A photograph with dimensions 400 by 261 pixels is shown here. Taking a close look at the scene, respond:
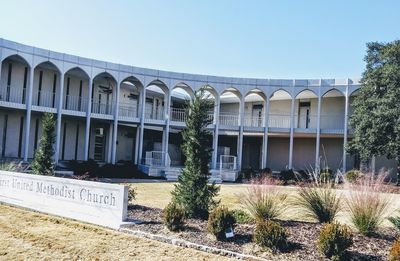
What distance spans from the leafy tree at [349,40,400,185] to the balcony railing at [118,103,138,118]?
14764mm

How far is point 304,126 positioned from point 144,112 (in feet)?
38.1

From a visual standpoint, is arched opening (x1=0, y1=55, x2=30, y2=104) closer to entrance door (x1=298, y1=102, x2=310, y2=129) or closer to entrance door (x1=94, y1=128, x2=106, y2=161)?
entrance door (x1=94, y1=128, x2=106, y2=161)

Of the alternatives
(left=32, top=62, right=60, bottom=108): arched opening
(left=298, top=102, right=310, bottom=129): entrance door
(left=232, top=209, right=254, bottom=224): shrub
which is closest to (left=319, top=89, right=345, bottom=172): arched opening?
(left=298, top=102, right=310, bottom=129): entrance door

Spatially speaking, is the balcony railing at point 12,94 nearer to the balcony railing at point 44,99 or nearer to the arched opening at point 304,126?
the balcony railing at point 44,99

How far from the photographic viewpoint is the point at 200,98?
34.0 feet

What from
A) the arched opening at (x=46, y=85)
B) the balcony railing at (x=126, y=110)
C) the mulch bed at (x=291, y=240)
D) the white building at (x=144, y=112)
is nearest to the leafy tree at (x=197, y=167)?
the mulch bed at (x=291, y=240)

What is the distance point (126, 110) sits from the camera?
27812 millimetres

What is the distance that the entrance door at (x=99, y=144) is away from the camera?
2719 centimetres

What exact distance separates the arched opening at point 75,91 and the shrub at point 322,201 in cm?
1893

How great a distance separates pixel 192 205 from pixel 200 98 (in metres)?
2.81

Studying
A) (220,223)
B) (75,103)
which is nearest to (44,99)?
(75,103)

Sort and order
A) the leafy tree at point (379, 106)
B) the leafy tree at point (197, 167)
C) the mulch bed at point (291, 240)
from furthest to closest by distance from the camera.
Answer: the leafy tree at point (379, 106)
the leafy tree at point (197, 167)
the mulch bed at point (291, 240)

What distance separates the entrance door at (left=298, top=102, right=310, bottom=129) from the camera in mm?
28547

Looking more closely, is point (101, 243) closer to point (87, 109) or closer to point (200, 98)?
point (200, 98)
